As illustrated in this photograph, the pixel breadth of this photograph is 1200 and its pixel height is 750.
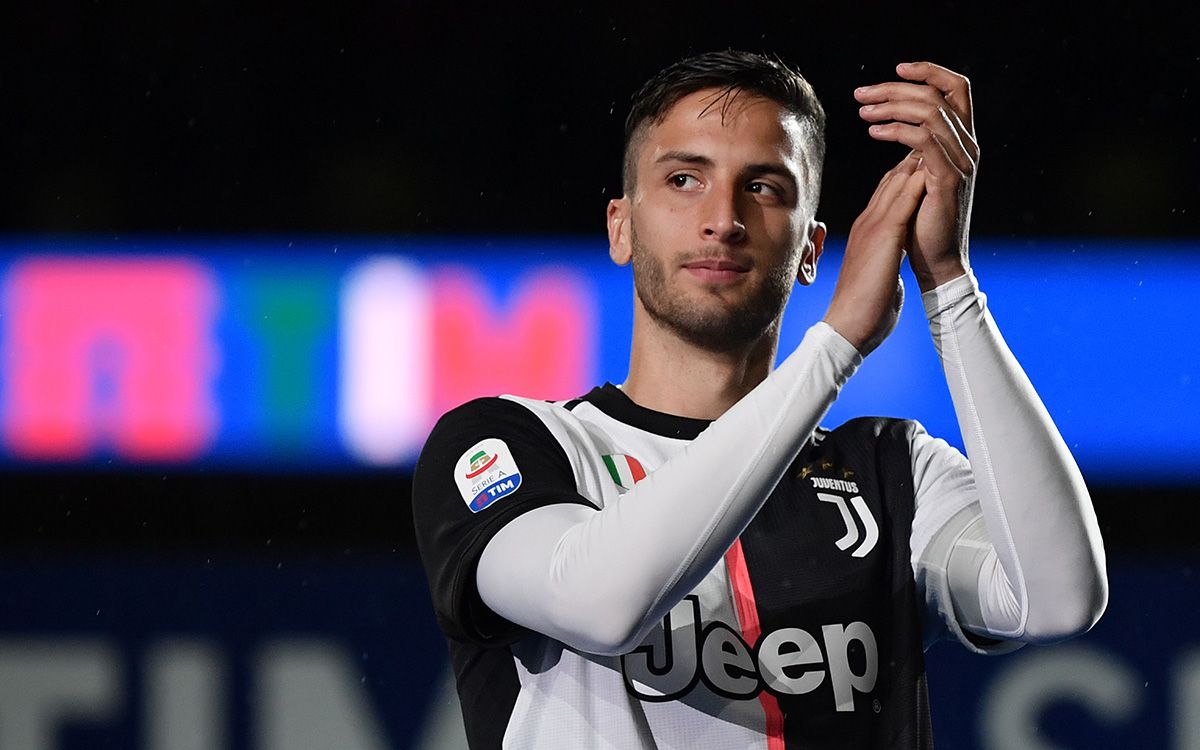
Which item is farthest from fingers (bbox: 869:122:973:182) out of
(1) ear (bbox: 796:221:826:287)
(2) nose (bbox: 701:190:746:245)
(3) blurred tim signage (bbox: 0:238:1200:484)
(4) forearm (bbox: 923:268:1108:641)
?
(3) blurred tim signage (bbox: 0:238:1200:484)

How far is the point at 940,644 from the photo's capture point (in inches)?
154

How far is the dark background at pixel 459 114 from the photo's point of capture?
13.5 ft

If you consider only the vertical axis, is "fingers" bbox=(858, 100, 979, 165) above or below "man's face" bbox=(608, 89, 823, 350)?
above

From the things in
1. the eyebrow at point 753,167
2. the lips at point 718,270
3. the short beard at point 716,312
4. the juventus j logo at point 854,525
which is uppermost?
the eyebrow at point 753,167

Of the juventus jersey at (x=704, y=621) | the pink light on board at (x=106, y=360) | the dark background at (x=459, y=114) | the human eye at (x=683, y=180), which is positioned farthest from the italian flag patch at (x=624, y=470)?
the pink light on board at (x=106, y=360)

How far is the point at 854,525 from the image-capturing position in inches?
69.4

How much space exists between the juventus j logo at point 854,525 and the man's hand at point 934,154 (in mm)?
298

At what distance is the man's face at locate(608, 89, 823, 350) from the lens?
Answer: 1806mm

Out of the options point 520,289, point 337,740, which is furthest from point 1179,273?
point 337,740

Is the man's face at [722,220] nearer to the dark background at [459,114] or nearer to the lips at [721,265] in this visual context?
the lips at [721,265]

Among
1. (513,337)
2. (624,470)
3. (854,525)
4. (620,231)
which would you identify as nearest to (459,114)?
(513,337)

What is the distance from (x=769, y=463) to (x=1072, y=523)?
371 millimetres

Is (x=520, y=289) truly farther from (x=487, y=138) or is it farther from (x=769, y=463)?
(x=769, y=463)

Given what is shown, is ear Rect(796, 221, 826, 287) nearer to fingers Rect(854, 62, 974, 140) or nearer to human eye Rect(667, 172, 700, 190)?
human eye Rect(667, 172, 700, 190)
